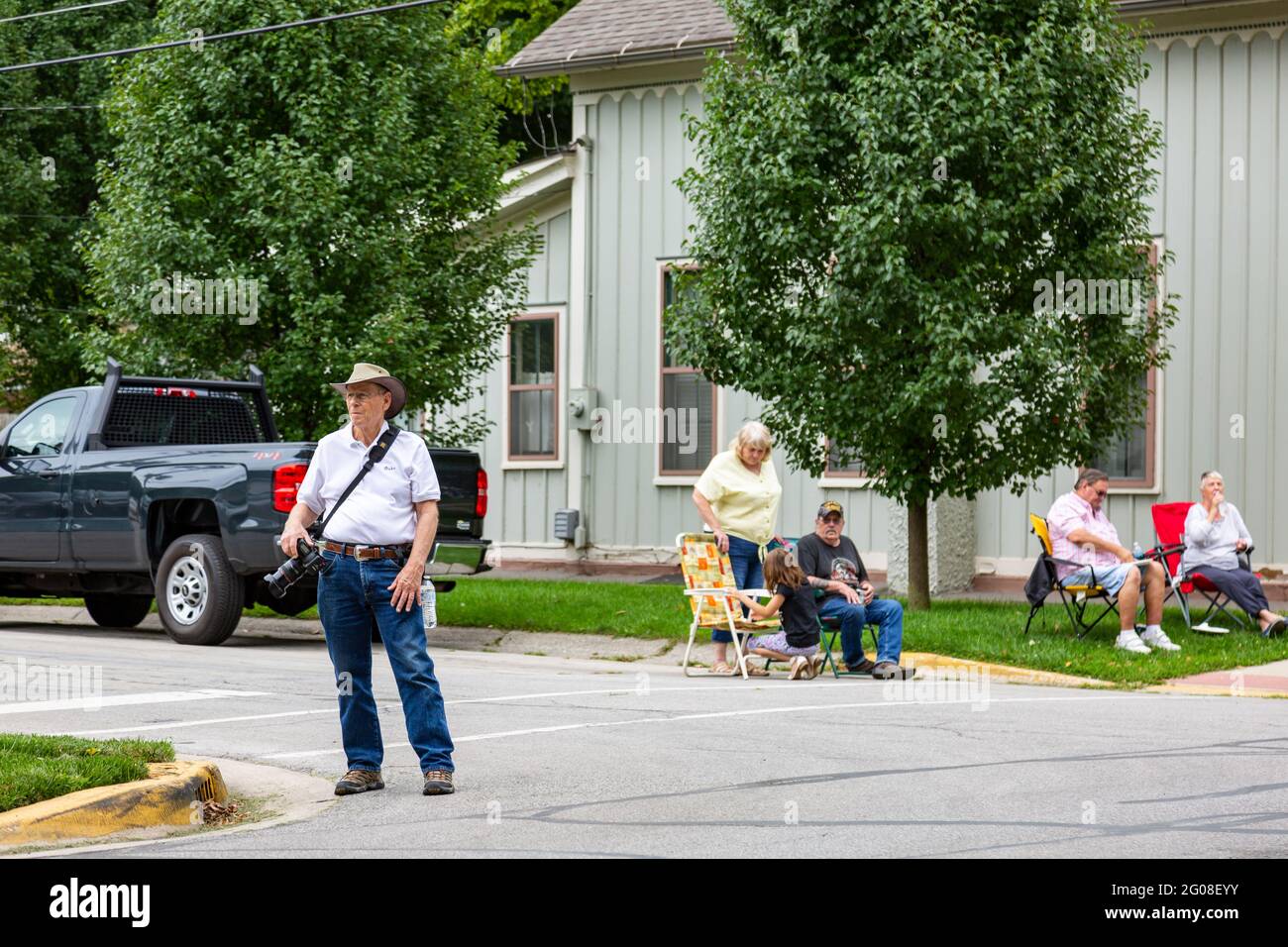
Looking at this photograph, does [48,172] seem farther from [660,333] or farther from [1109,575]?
[1109,575]

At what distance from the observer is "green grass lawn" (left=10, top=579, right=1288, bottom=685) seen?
14.2 meters

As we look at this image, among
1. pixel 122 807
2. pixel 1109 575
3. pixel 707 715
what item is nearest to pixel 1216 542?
pixel 1109 575

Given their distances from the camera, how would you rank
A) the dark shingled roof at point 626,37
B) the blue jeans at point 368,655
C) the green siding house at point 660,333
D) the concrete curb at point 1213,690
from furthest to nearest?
the dark shingled roof at point 626,37, the green siding house at point 660,333, the concrete curb at point 1213,690, the blue jeans at point 368,655

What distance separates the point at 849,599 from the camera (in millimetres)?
13938

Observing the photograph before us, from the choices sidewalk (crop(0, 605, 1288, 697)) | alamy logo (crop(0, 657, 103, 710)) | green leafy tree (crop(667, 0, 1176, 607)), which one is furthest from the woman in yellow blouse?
alamy logo (crop(0, 657, 103, 710))

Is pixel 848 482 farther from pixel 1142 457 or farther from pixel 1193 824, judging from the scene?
pixel 1193 824

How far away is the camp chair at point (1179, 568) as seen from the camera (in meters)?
15.9

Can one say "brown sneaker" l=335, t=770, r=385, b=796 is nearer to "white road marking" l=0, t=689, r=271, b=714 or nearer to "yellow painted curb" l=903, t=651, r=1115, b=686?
"white road marking" l=0, t=689, r=271, b=714

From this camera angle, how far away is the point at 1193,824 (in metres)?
7.22

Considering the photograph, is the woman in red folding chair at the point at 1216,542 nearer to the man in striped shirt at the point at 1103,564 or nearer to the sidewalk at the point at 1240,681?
the man in striped shirt at the point at 1103,564

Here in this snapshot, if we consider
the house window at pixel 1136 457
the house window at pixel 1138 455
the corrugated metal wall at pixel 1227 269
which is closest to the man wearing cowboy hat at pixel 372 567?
the house window at pixel 1138 455

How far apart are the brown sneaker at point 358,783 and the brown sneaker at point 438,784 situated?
0.95 ft
